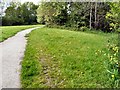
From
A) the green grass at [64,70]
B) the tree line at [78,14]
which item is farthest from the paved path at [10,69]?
the tree line at [78,14]

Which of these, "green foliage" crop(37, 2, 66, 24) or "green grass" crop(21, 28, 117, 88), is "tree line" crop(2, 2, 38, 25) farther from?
"green grass" crop(21, 28, 117, 88)

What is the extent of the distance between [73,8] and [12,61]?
19.7 m

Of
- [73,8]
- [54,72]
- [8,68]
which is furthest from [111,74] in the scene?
[73,8]

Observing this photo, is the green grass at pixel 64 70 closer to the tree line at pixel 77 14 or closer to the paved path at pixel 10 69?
the paved path at pixel 10 69

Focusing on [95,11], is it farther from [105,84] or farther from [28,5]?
[28,5]

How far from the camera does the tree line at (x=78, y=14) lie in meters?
23.9

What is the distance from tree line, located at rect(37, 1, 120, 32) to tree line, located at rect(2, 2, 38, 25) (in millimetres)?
9573

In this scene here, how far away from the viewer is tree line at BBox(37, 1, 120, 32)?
23.9 m

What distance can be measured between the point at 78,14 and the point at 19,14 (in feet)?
58.6

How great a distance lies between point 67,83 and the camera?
16.8ft

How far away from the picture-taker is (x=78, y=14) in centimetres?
2495

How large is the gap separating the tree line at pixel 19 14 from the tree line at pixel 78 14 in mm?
9573

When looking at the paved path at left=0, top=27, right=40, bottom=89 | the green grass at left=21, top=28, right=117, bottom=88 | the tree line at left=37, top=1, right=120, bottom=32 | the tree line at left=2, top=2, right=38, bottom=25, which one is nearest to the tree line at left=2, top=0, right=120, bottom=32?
the tree line at left=37, top=1, right=120, bottom=32

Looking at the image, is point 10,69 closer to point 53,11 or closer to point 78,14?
point 78,14
